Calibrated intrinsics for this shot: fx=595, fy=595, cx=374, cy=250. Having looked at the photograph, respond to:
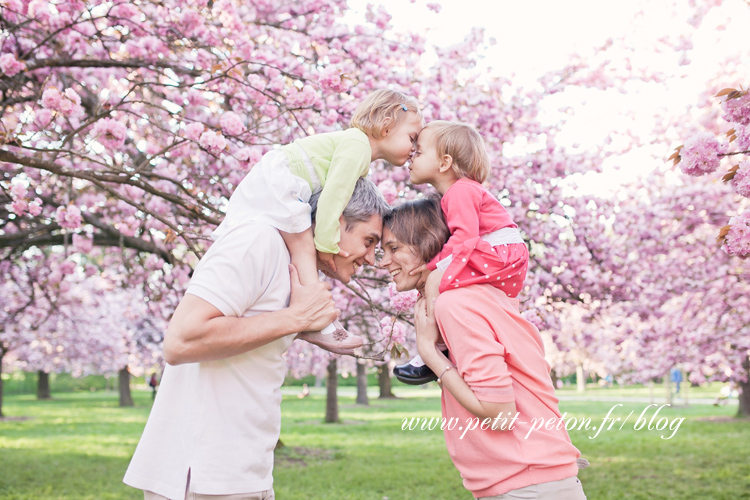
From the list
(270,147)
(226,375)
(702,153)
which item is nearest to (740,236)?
(702,153)

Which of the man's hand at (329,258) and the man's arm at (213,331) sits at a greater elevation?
the man's hand at (329,258)

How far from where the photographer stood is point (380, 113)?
2.66m

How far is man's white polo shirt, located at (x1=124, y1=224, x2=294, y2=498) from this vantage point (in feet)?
5.55

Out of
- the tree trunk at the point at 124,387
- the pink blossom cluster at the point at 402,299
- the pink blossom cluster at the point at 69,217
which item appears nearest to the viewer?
the pink blossom cluster at the point at 402,299

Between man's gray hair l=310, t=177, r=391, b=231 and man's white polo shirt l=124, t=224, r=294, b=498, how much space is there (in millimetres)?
416

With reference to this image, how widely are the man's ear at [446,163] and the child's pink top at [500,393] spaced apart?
29.3 inches

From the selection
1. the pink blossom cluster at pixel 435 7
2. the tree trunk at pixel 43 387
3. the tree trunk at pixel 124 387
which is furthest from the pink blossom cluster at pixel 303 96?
the tree trunk at pixel 43 387

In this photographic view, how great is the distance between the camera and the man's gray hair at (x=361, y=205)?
2.22 metres

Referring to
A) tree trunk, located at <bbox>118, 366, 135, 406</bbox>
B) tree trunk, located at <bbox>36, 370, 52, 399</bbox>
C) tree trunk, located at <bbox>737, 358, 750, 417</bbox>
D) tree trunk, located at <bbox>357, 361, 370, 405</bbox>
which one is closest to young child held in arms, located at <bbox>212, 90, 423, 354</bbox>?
tree trunk, located at <bbox>737, 358, 750, 417</bbox>

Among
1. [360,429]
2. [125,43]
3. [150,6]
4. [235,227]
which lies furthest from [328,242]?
[360,429]

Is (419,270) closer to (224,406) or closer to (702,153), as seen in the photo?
(224,406)

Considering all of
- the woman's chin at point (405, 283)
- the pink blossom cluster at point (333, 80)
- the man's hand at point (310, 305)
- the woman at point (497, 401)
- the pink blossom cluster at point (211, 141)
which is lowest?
the woman at point (497, 401)

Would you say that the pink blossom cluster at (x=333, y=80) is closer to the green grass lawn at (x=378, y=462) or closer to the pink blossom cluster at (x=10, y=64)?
the pink blossom cluster at (x=10, y=64)

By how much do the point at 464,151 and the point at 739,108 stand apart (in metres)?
1.55
